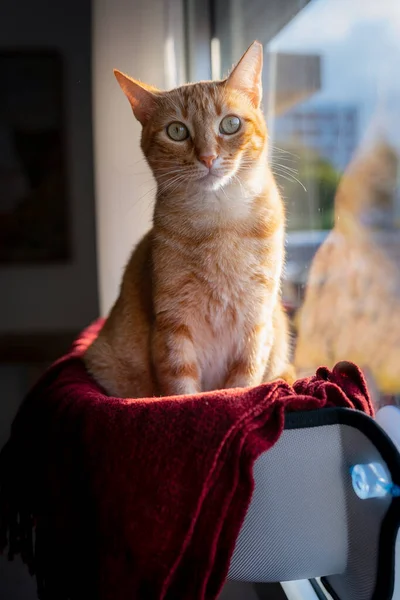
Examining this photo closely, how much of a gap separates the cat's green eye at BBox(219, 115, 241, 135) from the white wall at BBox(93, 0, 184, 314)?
59 cm

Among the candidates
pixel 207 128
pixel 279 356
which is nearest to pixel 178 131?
pixel 207 128

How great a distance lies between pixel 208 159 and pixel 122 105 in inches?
39.3

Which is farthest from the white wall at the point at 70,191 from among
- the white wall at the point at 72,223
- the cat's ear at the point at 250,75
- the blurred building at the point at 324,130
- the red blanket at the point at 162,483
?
the red blanket at the point at 162,483

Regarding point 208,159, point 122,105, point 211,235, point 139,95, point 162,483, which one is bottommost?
point 162,483

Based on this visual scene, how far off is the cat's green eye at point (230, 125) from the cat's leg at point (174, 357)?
1.15 ft

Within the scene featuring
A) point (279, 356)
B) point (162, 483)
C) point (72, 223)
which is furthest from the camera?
point (72, 223)

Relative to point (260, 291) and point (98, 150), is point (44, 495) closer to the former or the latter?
point (260, 291)

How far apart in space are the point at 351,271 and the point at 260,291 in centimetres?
23

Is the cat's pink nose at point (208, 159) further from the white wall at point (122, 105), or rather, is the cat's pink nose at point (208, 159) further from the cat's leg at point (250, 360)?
the white wall at point (122, 105)

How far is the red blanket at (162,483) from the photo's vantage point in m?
0.81

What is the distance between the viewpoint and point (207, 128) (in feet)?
3.52

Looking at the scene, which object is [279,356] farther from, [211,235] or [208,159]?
[208,159]

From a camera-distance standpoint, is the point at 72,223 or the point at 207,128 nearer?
the point at 207,128

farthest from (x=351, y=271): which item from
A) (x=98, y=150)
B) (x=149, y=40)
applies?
(x=98, y=150)
